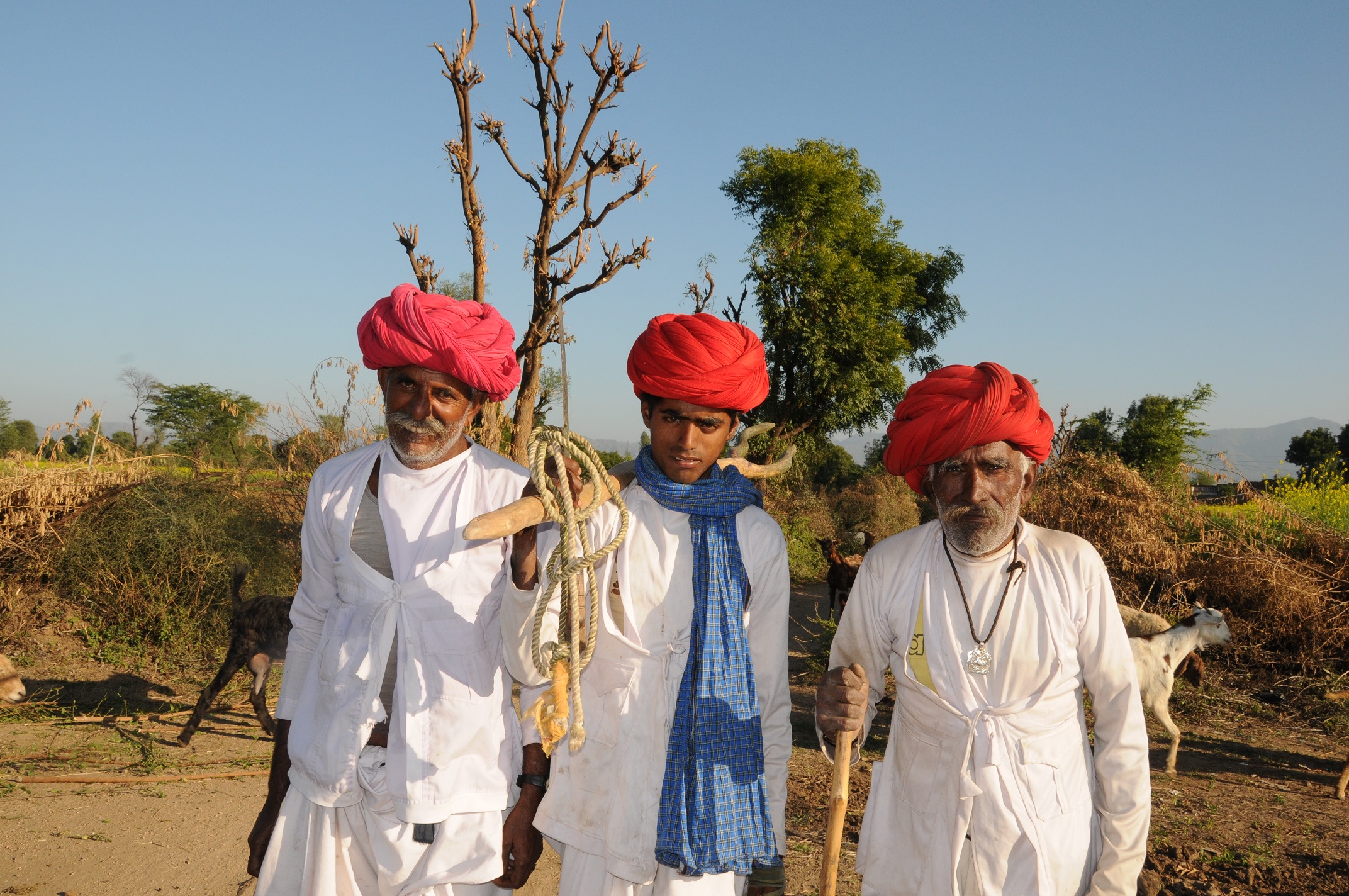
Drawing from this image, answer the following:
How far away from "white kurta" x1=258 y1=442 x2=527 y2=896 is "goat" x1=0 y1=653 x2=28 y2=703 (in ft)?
19.7

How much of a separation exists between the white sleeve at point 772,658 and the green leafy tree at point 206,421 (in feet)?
23.1

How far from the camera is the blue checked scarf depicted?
2.14m

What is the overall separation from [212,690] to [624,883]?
5.02m

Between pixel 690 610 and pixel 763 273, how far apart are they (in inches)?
785

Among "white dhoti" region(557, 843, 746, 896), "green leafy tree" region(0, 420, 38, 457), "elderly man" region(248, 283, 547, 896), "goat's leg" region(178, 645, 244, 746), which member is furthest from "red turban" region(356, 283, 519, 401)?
"green leafy tree" region(0, 420, 38, 457)

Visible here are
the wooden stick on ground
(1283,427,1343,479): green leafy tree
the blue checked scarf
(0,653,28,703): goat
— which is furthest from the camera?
(1283,427,1343,479): green leafy tree

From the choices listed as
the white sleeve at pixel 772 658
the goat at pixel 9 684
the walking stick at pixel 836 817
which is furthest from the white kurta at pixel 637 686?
the goat at pixel 9 684

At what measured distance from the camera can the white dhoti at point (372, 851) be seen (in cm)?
217

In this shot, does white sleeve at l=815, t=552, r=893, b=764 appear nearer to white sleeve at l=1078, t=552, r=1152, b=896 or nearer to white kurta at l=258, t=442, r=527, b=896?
white sleeve at l=1078, t=552, r=1152, b=896

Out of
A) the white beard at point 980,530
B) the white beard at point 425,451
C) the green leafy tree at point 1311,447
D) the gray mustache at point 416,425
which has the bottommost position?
the white beard at point 980,530

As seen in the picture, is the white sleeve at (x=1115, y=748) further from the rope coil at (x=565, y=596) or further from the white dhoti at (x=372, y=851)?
the white dhoti at (x=372, y=851)

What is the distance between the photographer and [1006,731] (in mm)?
2133

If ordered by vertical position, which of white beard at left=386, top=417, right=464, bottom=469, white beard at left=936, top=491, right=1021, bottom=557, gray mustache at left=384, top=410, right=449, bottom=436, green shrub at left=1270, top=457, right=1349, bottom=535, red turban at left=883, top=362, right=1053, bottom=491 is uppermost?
green shrub at left=1270, top=457, right=1349, bottom=535

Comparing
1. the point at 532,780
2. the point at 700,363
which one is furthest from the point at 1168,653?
the point at 532,780
